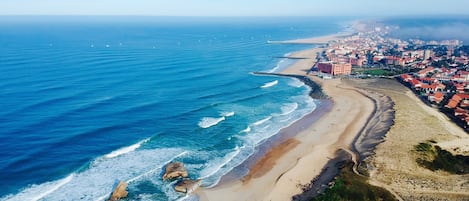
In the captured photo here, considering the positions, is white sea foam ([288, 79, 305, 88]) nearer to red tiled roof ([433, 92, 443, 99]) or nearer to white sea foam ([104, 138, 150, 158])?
red tiled roof ([433, 92, 443, 99])

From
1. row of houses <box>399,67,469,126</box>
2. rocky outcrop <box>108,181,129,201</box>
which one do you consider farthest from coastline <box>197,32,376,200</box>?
row of houses <box>399,67,469,126</box>

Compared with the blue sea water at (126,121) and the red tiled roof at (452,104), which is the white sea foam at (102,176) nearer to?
the blue sea water at (126,121)

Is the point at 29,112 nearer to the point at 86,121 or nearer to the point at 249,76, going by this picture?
→ the point at 86,121

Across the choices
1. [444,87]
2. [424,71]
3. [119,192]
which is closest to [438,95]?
[444,87]

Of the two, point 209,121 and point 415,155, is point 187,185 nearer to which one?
point 209,121

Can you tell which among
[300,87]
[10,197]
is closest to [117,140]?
[10,197]
